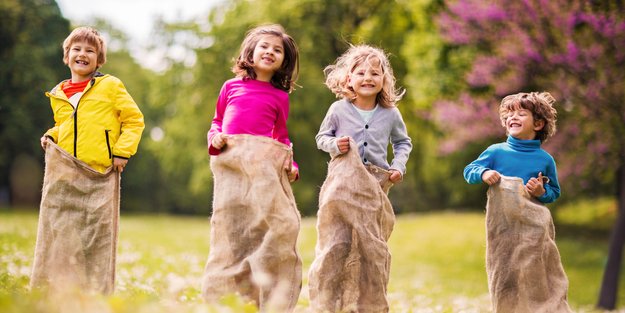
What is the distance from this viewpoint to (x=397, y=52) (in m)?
23.9

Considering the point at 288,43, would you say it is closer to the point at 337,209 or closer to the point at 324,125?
the point at 324,125

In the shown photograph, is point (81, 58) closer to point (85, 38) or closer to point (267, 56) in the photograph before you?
point (85, 38)

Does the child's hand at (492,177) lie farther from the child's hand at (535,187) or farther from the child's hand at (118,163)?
the child's hand at (118,163)

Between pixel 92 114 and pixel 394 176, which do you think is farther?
pixel 92 114

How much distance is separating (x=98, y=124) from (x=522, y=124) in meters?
3.36

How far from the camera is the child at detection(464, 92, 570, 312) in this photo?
16.5ft

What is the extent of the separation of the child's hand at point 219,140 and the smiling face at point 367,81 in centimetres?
112

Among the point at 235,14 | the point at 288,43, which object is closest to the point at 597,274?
the point at 288,43

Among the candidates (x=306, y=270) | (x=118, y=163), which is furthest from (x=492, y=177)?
(x=306, y=270)

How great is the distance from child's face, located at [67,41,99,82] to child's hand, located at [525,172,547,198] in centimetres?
Answer: 359

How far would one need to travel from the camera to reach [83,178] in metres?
5.08

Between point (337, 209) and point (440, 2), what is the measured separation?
10.7 meters

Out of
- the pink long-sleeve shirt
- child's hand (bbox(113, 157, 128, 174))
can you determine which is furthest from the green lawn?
the pink long-sleeve shirt

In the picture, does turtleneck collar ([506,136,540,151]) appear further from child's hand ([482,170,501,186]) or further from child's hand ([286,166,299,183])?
child's hand ([286,166,299,183])
